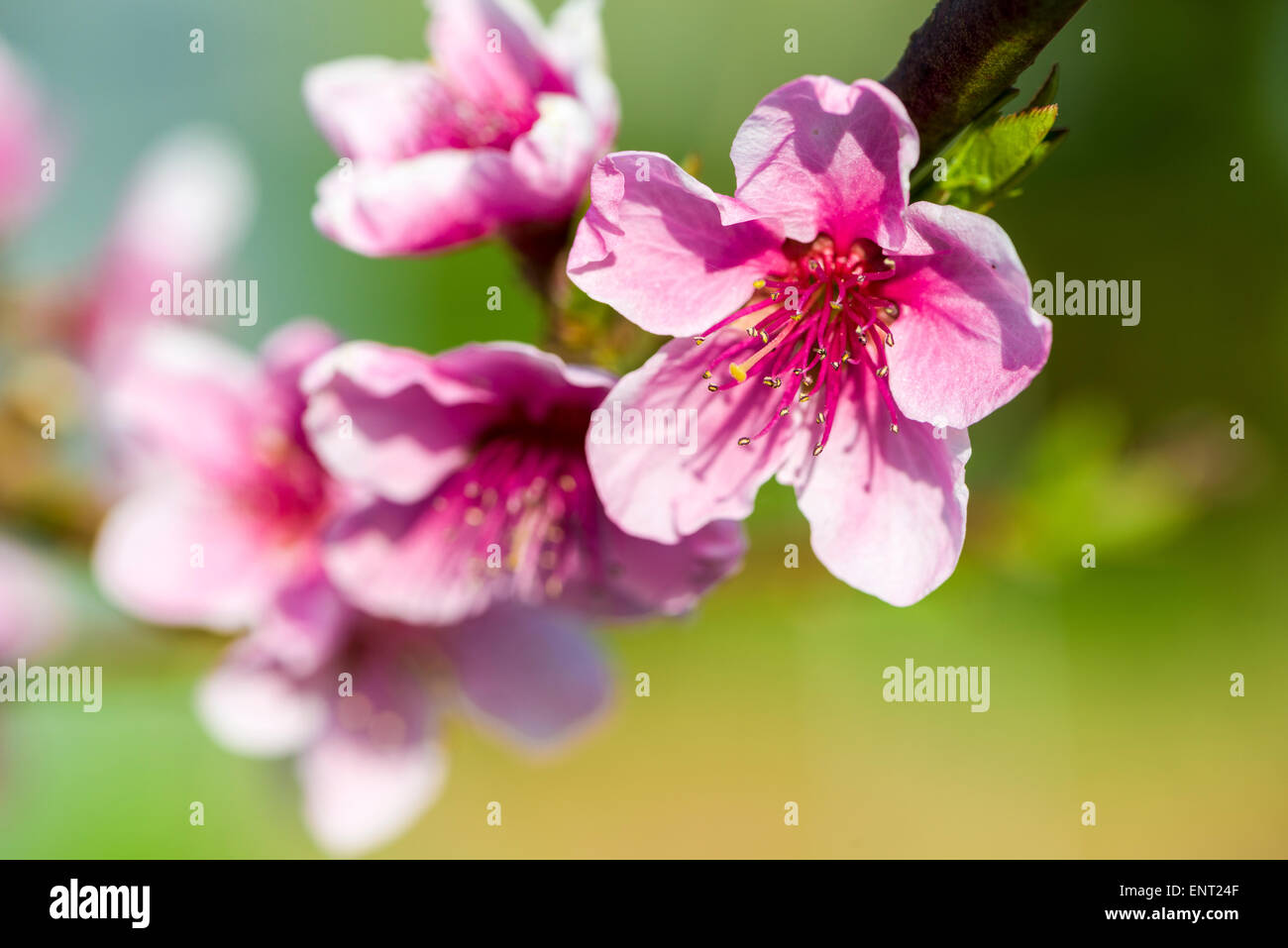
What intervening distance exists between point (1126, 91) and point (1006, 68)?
4294mm

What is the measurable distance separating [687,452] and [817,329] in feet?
0.51

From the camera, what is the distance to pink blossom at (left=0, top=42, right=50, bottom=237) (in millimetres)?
1560

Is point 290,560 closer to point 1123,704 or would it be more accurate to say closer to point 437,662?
point 437,662

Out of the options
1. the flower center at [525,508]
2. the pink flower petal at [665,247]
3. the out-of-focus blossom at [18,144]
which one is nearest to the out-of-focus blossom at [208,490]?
the flower center at [525,508]

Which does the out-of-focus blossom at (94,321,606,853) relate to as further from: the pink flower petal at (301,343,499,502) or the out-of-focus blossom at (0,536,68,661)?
the out-of-focus blossom at (0,536,68,661)

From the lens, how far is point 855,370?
2.91 feet

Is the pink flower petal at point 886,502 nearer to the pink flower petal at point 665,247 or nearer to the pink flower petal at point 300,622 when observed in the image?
the pink flower petal at point 665,247

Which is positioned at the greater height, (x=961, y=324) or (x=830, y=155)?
(x=830, y=155)

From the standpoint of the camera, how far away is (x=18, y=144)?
160 cm

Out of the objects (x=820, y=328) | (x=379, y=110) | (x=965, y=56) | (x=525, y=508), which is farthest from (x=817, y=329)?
(x=379, y=110)

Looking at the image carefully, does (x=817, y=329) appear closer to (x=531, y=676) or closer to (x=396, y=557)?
(x=396, y=557)

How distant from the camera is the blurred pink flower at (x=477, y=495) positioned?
0.89 m

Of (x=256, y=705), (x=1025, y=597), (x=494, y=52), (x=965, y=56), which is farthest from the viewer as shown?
(x=1025, y=597)
